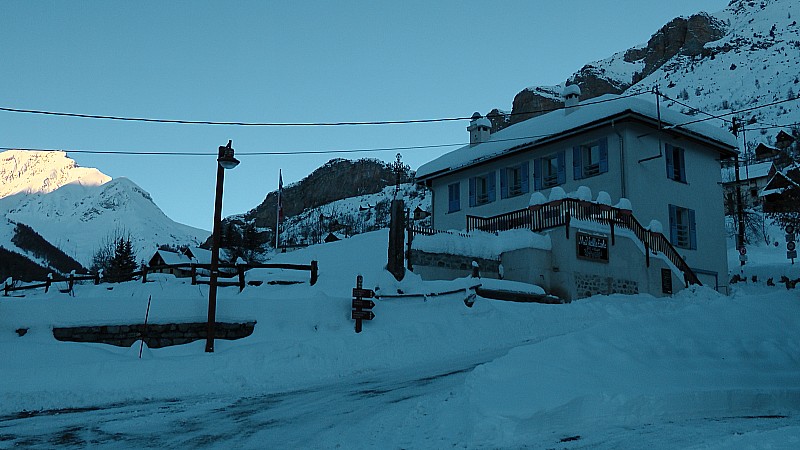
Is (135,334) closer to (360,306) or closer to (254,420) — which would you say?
(360,306)

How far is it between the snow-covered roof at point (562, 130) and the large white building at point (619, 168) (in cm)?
6

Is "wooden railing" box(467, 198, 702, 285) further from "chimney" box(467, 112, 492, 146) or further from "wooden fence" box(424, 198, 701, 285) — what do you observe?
"chimney" box(467, 112, 492, 146)

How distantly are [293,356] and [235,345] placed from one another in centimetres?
198

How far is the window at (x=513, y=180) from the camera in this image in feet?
108

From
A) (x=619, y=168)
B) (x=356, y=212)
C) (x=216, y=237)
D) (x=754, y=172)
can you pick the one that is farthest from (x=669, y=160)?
(x=356, y=212)

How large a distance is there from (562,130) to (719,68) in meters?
111

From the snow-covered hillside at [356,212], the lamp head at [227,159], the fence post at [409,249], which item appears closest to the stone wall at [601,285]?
the fence post at [409,249]

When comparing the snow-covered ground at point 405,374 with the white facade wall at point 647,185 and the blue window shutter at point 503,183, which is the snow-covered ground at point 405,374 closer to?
the white facade wall at point 647,185

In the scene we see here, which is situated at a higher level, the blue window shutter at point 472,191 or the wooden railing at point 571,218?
the blue window shutter at point 472,191

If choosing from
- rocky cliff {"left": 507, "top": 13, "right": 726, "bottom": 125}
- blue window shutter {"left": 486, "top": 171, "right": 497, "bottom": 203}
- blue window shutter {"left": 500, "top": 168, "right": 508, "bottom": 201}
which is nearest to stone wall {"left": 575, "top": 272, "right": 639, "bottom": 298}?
blue window shutter {"left": 500, "top": 168, "right": 508, "bottom": 201}

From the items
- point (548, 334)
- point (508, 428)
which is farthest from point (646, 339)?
point (508, 428)

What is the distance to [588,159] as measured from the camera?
1215 inches

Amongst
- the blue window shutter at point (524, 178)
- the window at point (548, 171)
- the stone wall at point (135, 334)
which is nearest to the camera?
the stone wall at point (135, 334)

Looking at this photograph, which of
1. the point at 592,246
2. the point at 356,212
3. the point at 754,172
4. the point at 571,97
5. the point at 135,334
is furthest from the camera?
the point at 356,212
